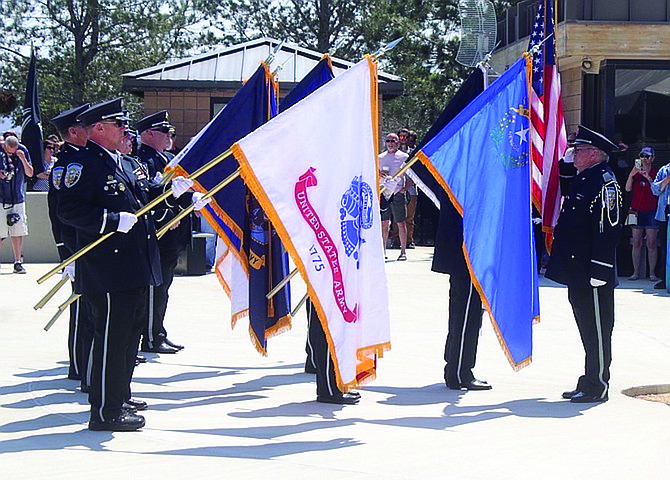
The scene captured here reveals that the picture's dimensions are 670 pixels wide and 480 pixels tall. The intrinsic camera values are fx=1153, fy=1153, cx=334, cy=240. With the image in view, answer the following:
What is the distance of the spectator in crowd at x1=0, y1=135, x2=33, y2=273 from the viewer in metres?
16.3

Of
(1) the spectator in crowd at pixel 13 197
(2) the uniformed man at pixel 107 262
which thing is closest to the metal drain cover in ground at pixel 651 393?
(2) the uniformed man at pixel 107 262

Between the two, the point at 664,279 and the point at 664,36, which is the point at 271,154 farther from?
the point at 664,36

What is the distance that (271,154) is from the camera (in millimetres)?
7059

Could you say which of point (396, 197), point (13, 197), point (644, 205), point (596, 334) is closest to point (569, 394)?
point (596, 334)

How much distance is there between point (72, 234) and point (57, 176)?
999 millimetres

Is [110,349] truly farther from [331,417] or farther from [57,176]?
[331,417]

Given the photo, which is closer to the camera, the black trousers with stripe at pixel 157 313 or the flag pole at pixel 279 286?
the flag pole at pixel 279 286

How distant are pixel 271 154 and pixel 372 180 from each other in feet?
2.96

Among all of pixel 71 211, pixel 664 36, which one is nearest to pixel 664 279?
pixel 664 36

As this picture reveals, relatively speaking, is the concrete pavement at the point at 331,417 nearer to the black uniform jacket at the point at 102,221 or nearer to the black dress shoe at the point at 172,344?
the black dress shoe at the point at 172,344

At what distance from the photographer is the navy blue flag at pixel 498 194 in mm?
8273

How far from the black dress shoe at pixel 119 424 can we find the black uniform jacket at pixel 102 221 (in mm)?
773

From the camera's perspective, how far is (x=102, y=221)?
674cm

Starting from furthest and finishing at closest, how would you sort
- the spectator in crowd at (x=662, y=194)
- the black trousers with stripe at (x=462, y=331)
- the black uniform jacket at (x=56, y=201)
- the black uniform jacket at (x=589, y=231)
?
the spectator in crowd at (x=662, y=194), the black trousers with stripe at (x=462, y=331), the black uniform jacket at (x=589, y=231), the black uniform jacket at (x=56, y=201)
